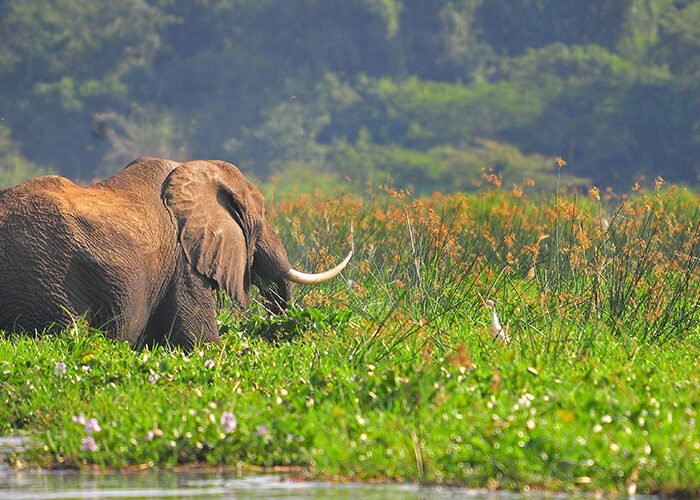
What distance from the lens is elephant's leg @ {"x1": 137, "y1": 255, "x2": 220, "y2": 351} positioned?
10.2 m

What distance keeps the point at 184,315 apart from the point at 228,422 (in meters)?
3.63

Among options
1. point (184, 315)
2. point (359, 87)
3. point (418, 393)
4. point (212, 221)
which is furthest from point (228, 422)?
point (359, 87)

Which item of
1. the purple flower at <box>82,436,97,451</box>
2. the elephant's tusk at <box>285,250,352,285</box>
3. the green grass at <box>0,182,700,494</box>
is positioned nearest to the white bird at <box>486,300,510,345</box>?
the green grass at <box>0,182,700,494</box>

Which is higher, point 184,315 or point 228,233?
point 228,233

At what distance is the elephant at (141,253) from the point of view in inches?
367

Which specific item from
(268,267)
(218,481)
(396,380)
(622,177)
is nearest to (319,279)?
(268,267)

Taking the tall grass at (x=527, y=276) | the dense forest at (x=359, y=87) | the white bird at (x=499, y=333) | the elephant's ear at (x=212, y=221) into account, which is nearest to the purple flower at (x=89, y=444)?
the tall grass at (x=527, y=276)

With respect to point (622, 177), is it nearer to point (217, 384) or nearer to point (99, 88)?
point (99, 88)

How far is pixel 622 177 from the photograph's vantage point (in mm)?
48156

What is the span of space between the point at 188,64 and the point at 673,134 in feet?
55.4

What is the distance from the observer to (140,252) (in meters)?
9.77

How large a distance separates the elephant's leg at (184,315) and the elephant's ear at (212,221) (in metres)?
0.11

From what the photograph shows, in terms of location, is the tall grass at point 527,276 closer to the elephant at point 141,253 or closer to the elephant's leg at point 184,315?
the elephant at point 141,253

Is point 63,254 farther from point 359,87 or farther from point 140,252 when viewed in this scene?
point 359,87
